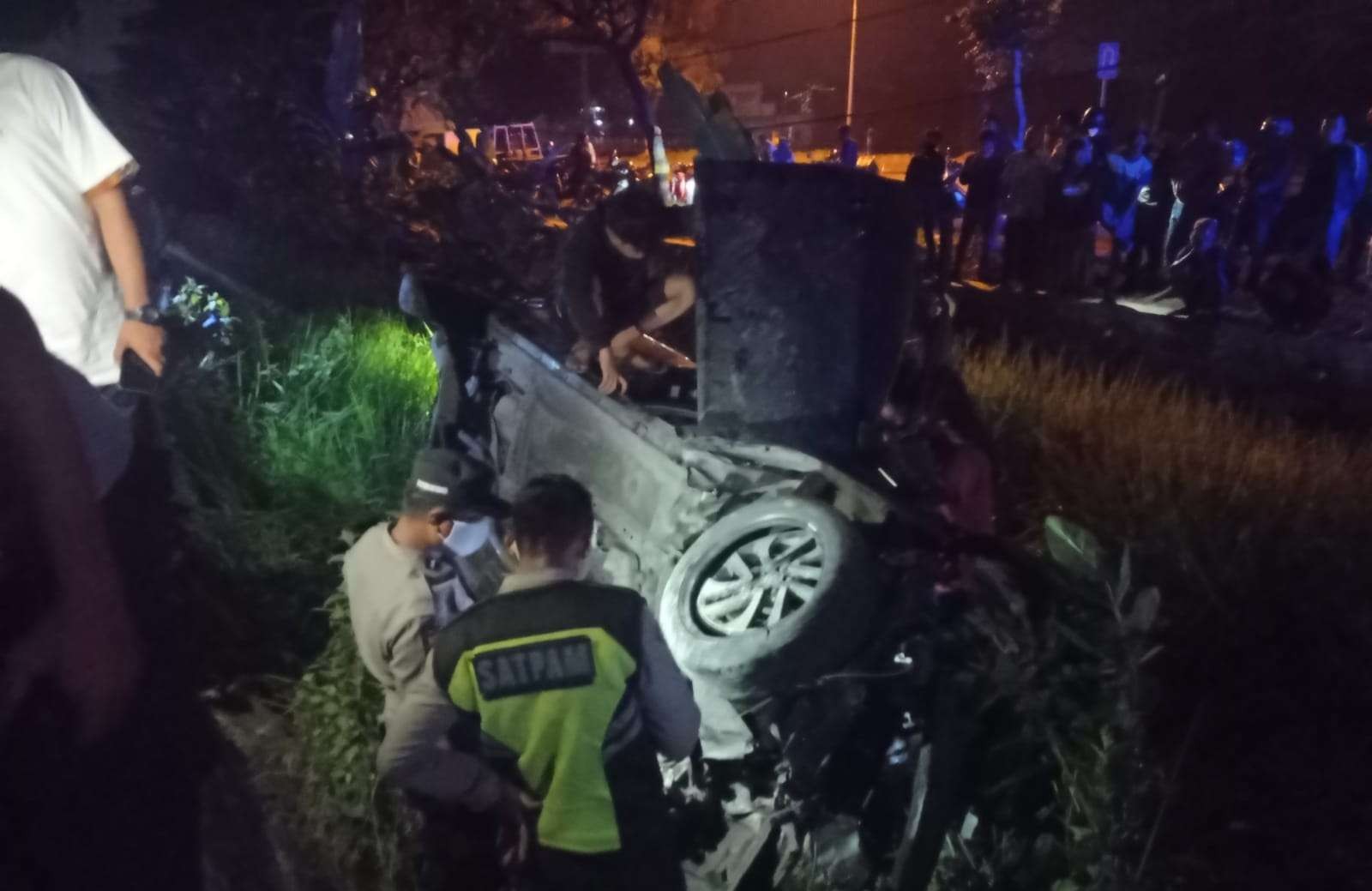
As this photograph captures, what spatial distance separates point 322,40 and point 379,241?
2546 mm

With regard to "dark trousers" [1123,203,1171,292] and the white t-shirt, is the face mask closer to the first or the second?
the white t-shirt

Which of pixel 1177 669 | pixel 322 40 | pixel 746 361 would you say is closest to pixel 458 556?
pixel 746 361

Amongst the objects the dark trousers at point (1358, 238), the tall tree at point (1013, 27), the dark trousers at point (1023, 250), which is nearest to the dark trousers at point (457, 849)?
the dark trousers at point (1023, 250)

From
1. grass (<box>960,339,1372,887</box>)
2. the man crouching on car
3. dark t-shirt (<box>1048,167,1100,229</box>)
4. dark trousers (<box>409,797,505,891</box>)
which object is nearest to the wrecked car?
the man crouching on car

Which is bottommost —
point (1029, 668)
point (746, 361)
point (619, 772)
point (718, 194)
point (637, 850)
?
point (637, 850)

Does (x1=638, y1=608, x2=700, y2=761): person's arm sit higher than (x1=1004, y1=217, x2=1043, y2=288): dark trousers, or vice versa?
(x1=638, y1=608, x2=700, y2=761): person's arm

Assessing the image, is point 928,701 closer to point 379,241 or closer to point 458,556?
point 458,556

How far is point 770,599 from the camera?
3.19m

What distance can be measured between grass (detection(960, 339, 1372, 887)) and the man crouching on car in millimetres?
1689

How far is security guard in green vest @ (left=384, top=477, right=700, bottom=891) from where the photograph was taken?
7.85 ft

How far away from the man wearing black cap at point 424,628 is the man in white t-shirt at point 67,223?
3.07 ft

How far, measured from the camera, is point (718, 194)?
11.6ft

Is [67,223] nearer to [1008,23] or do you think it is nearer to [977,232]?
[977,232]

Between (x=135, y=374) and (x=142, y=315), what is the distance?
0.20 metres
